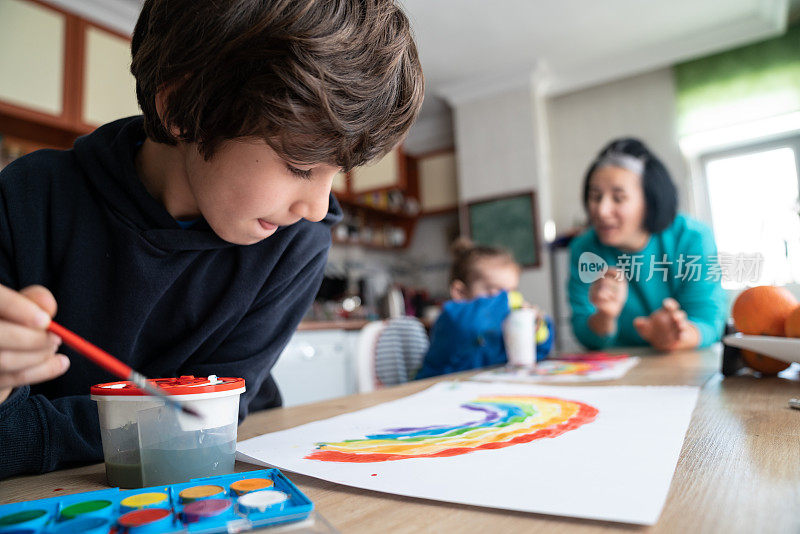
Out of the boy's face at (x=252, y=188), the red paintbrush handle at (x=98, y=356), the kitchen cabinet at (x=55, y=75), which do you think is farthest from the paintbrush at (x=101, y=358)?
the kitchen cabinet at (x=55, y=75)

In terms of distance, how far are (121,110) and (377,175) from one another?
1778 millimetres

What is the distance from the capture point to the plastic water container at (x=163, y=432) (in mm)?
385

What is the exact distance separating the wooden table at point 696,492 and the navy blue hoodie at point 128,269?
0.44 feet

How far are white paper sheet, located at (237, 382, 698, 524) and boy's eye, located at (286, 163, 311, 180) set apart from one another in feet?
0.89

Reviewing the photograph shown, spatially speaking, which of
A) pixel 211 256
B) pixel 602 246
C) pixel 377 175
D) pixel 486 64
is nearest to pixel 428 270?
pixel 377 175

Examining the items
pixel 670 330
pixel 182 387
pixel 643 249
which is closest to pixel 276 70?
pixel 182 387

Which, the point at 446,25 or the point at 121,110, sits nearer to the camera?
the point at 121,110

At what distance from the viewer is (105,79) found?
98.6 inches

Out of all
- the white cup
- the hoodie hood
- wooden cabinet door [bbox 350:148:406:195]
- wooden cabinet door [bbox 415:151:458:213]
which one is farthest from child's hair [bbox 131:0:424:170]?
wooden cabinet door [bbox 415:151:458:213]

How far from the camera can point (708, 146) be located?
11.6 feet

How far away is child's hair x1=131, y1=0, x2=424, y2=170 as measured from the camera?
1.59 feet

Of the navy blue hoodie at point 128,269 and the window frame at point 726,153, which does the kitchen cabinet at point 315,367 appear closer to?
the navy blue hoodie at point 128,269

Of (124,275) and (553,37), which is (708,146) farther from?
(124,275)

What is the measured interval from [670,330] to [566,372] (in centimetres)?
41
